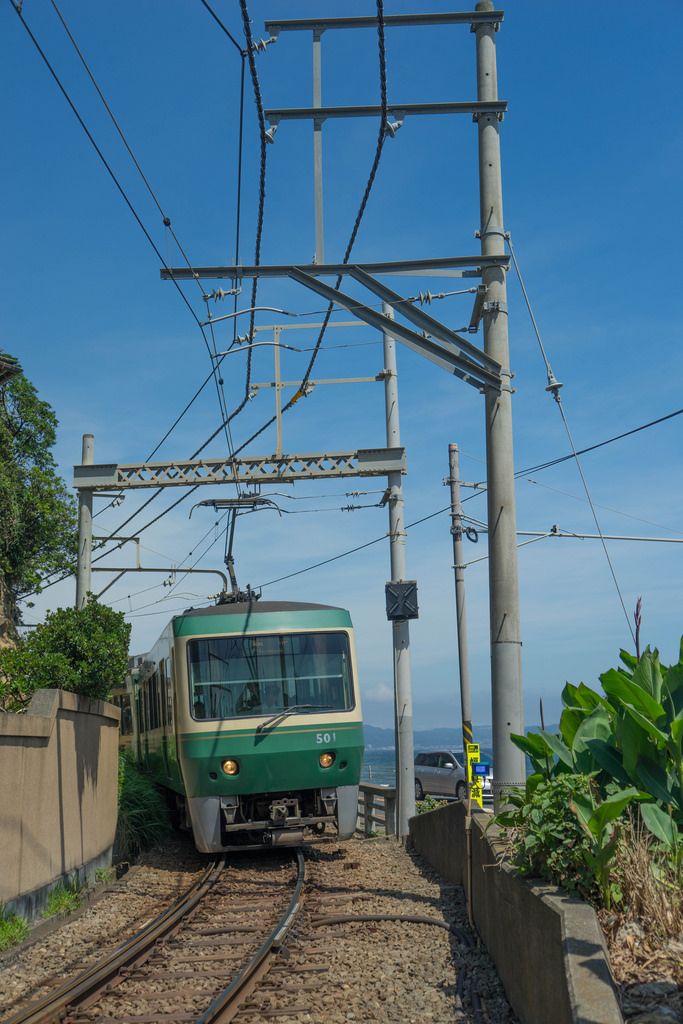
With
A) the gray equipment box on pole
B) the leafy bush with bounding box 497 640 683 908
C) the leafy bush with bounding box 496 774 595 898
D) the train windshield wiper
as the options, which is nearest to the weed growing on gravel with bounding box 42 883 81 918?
the train windshield wiper

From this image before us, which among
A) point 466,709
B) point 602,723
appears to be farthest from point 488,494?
point 466,709

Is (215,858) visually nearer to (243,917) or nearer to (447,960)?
(243,917)

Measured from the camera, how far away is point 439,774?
32.6 m

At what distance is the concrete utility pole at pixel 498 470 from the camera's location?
931cm

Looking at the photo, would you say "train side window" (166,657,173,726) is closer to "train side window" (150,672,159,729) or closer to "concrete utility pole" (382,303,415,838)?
"train side window" (150,672,159,729)

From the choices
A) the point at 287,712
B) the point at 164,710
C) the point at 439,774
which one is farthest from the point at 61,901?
the point at 439,774

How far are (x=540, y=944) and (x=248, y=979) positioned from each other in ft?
8.78

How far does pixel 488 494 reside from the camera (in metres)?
9.84

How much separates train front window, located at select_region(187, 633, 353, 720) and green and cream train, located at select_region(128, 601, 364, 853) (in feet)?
0.04

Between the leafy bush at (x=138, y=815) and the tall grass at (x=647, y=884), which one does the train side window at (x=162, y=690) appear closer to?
the leafy bush at (x=138, y=815)

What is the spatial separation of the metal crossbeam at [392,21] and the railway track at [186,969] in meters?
7.70

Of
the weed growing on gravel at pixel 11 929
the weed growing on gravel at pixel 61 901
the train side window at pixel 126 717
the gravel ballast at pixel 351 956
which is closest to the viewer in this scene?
the gravel ballast at pixel 351 956

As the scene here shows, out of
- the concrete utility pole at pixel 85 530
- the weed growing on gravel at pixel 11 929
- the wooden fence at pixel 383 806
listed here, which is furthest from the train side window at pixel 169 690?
the weed growing on gravel at pixel 11 929

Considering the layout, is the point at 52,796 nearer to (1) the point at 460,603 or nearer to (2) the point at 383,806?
(2) the point at 383,806
